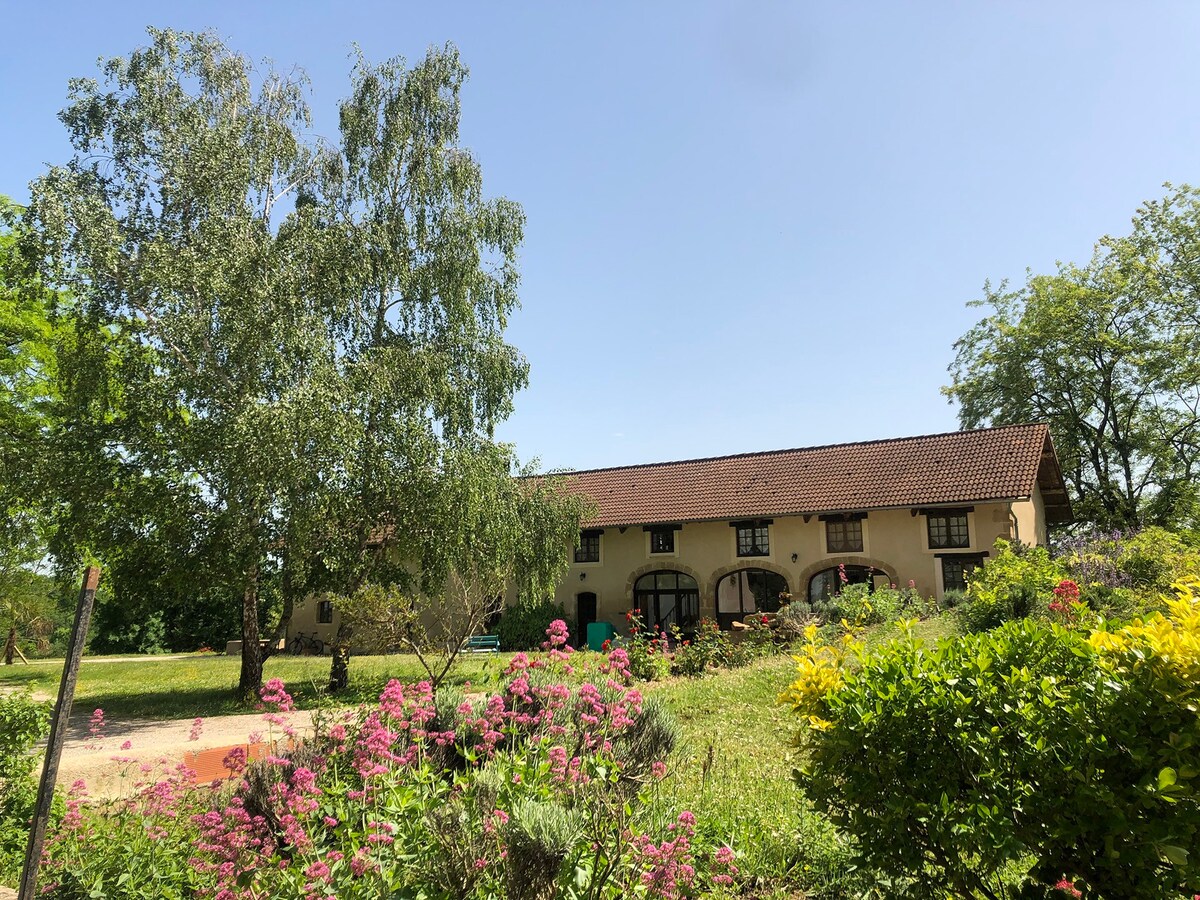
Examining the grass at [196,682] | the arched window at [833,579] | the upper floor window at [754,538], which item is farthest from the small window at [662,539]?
the grass at [196,682]

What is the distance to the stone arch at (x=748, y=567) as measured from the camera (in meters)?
22.0

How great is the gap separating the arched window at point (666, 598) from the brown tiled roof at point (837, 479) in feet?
7.73

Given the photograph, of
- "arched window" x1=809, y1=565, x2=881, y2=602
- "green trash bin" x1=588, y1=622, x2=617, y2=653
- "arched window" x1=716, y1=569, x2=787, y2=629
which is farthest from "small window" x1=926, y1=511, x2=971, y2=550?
"green trash bin" x1=588, y1=622, x2=617, y2=653

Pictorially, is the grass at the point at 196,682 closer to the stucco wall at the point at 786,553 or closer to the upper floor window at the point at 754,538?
the stucco wall at the point at 786,553

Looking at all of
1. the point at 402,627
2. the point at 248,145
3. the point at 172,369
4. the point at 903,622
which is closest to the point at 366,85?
the point at 248,145

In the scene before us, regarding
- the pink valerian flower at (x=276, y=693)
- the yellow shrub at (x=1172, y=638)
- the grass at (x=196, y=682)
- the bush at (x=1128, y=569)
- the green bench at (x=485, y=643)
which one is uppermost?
the bush at (x=1128, y=569)

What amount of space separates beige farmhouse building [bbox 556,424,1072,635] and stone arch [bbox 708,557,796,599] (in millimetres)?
33

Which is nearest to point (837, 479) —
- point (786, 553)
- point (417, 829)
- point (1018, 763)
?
point (786, 553)

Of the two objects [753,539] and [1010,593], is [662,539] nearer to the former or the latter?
[753,539]

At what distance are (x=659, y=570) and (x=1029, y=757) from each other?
21.6m

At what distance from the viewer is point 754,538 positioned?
22.8m

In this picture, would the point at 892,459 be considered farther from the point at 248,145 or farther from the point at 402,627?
the point at 248,145

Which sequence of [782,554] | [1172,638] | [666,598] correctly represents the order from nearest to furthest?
[1172,638], [782,554], [666,598]

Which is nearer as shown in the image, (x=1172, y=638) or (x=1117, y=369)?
(x=1172, y=638)
